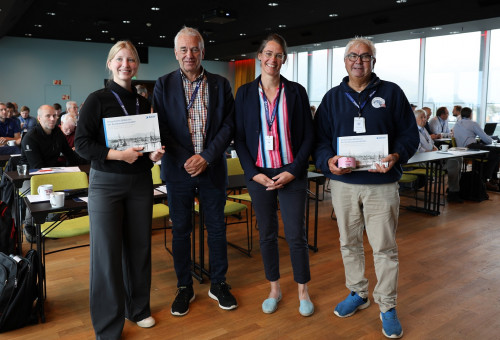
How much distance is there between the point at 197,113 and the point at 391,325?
1784mm

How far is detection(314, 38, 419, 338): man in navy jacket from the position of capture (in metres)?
2.42

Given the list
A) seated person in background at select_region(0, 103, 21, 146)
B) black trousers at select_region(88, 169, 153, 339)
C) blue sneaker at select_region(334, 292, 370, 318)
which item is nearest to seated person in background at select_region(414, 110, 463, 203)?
blue sneaker at select_region(334, 292, 370, 318)

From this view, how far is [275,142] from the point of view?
264 cm

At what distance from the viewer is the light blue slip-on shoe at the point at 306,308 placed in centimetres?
276

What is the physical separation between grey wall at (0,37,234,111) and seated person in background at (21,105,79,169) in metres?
8.68

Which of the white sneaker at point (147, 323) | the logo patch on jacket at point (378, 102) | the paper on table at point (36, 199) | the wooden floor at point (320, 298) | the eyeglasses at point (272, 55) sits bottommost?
the wooden floor at point (320, 298)

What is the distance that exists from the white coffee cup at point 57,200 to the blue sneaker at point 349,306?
196 cm

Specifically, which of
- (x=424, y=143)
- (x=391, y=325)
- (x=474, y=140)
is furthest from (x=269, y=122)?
(x=474, y=140)

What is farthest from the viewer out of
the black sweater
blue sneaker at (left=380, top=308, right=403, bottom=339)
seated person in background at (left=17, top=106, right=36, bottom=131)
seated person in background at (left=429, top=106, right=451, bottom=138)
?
seated person in background at (left=17, top=106, right=36, bottom=131)

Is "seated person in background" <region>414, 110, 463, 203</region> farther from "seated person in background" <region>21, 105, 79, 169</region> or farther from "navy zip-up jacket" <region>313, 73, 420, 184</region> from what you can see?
"seated person in background" <region>21, 105, 79, 169</region>

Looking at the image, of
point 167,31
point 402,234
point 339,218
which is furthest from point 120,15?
point 339,218

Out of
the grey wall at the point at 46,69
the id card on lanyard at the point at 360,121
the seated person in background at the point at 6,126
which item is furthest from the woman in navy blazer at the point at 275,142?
the grey wall at the point at 46,69

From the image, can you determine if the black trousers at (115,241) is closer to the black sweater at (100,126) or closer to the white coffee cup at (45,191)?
the black sweater at (100,126)

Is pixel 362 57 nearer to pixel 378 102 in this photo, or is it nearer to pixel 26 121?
pixel 378 102
